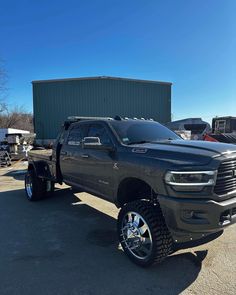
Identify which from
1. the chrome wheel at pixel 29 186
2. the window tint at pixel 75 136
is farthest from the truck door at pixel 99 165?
the chrome wheel at pixel 29 186

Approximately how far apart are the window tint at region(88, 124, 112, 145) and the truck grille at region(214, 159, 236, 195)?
1.87m

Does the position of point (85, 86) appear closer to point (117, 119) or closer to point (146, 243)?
point (117, 119)

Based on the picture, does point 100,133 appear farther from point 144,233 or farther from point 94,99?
point 94,99

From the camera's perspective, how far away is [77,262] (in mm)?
4035

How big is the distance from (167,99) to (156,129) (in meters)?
20.3

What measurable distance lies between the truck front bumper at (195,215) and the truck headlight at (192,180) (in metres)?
0.14

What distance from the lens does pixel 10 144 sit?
17.2m

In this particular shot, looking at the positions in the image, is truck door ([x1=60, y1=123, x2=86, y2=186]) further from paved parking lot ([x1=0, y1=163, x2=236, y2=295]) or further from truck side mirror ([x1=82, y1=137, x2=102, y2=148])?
paved parking lot ([x1=0, y1=163, x2=236, y2=295])

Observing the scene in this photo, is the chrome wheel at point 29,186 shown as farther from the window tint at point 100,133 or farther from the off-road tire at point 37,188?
the window tint at point 100,133

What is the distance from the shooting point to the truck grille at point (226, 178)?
3381 millimetres

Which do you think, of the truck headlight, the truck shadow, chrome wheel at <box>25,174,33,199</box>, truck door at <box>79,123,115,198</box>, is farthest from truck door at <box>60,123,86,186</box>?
the truck headlight

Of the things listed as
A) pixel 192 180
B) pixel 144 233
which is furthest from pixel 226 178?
pixel 144 233

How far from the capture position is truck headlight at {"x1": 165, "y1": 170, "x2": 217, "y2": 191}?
329 cm

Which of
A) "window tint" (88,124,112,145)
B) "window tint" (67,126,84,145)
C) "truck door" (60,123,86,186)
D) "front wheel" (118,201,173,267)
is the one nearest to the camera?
"front wheel" (118,201,173,267)
